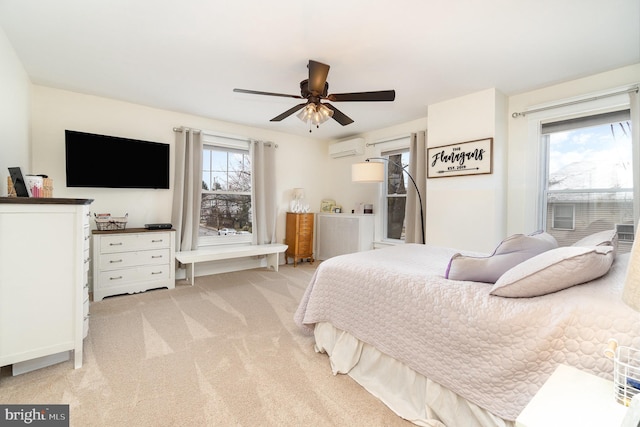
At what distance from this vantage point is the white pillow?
3.76 feet

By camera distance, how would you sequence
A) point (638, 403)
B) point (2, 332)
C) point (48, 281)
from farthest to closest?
point (48, 281), point (2, 332), point (638, 403)

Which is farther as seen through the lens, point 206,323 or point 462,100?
point 462,100

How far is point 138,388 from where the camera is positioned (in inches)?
64.1

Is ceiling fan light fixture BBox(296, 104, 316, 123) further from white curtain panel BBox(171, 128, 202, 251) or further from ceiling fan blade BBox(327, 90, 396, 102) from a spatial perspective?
white curtain panel BBox(171, 128, 202, 251)

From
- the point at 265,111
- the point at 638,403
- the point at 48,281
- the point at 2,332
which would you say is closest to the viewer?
the point at 638,403

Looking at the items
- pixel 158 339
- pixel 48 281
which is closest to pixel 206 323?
pixel 158 339

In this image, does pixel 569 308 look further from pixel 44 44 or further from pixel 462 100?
pixel 44 44

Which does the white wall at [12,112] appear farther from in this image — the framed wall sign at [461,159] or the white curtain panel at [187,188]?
the framed wall sign at [461,159]

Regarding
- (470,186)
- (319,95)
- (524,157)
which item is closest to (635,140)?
(524,157)

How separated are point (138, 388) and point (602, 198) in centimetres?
416

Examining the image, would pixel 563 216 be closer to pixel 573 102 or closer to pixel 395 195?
pixel 573 102

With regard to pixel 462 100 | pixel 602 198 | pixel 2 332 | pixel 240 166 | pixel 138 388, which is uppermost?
pixel 462 100

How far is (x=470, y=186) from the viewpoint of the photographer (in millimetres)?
3242

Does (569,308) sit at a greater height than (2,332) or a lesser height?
greater
